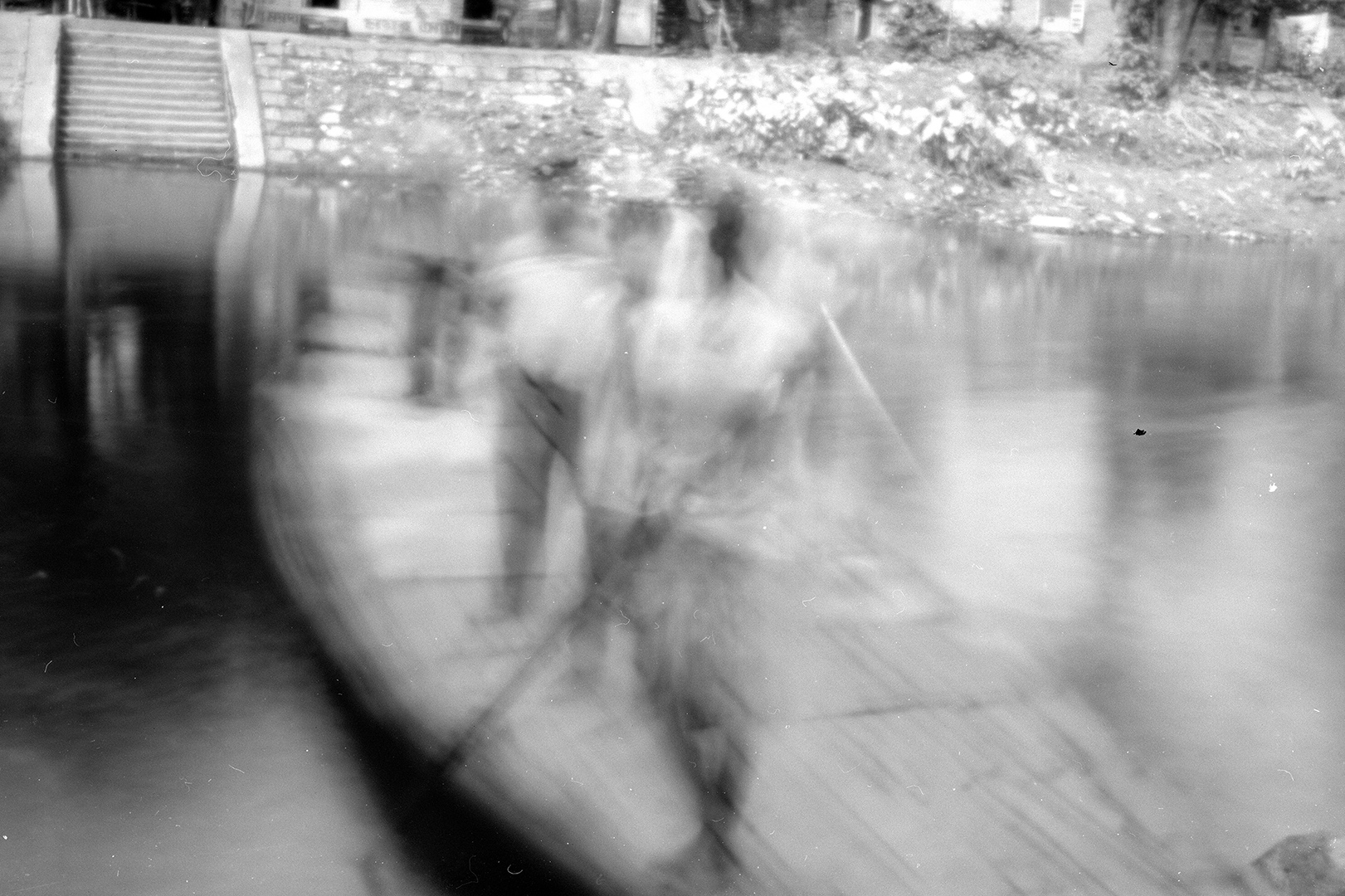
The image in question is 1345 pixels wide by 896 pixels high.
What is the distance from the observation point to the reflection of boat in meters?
4.17

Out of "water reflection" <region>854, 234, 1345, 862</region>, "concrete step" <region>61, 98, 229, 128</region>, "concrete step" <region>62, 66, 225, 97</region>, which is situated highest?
"concrete step" <region>62, 66, 225, 97</region>

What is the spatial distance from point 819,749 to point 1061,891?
3.20ft

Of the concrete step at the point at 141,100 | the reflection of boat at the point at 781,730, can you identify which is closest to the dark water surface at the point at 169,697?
the reflection of boat at the point at 781,730

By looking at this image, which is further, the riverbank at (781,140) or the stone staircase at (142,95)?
the riverbank at (781,140)

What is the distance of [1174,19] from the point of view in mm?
32688

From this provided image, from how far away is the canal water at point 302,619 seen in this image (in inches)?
165

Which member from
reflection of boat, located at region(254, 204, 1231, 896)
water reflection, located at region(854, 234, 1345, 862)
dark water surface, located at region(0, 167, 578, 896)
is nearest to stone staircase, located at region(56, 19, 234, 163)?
water reflection, located at region(854, 234, 1345, 862)

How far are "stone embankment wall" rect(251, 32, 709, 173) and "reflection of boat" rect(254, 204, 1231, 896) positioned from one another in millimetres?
18036

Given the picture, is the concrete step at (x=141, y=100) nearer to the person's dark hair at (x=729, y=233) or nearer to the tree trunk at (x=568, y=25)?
the tree trunk at (x=568, y=25)

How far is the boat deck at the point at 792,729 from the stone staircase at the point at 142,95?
17.9 meters

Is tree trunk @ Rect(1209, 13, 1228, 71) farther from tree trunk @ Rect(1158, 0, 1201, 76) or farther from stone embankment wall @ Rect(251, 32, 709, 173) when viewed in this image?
stone embankment wall @ Rect(251, 32, 709, 173)

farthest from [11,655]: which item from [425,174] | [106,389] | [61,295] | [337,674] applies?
[425,174]

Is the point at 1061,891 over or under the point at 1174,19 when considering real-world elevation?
under

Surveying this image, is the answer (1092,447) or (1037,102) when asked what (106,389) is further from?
(1037,102)
